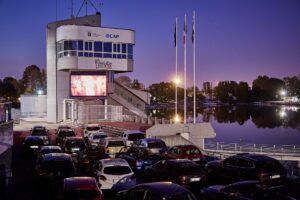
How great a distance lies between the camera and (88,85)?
5534cm

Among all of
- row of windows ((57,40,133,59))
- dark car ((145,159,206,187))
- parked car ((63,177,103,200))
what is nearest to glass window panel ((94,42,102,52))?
row of windows ((57,40,133,59))

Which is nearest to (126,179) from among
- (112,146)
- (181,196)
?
(181,196)

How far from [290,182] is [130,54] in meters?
41.8

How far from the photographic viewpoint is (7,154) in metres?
27.5

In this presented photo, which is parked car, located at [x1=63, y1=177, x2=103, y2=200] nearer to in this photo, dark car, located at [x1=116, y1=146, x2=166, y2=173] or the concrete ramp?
dark car, located at [x1=116, y1=146, x2=166, y2=173]

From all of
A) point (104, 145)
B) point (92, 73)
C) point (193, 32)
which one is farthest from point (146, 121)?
point (104, 145)

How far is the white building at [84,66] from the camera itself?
54.7m

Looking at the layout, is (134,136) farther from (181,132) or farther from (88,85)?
(88,85)

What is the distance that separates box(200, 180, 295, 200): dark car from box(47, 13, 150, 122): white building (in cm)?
4258

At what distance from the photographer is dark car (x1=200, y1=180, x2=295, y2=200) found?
40.0 ft

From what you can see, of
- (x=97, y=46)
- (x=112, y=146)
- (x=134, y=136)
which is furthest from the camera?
(x=97, y=46)

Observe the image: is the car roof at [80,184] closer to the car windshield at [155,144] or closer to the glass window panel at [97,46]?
the car windshield at [155,144]

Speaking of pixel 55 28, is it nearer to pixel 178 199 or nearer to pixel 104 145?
pixel 104 145

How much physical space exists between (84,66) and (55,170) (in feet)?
122
